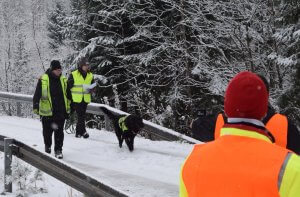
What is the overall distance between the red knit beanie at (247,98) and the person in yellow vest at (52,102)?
7215 millimetres

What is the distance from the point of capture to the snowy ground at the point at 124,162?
7453 millimetres

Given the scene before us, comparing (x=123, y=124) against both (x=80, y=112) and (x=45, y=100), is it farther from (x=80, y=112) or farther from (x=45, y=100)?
(x=80, y=112)

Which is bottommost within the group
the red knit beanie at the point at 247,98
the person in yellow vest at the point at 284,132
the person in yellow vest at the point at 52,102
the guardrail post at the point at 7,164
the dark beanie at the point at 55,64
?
the guardrail post at the point at 7,164

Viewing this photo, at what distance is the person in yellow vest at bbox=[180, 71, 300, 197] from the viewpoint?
6.27ft

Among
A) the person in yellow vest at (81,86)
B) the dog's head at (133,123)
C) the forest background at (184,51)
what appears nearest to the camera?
the dog's head at (133,123)

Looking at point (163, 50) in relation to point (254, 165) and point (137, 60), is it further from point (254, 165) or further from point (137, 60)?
point (254, 165)

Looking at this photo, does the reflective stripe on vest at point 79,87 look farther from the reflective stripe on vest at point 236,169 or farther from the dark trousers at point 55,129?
the reflective stripe on vest at point 236,169

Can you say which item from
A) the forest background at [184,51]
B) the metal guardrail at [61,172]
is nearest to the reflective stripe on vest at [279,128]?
the metal guardrail at [61,172]

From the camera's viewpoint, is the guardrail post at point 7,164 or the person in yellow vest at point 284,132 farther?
the guardrail post at point 7,164

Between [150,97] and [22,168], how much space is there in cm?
1141

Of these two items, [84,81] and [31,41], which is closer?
[84,81]

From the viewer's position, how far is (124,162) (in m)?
9.09

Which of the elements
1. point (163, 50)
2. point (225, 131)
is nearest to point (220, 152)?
point (225, 131)

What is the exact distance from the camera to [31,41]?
79.4 metres
